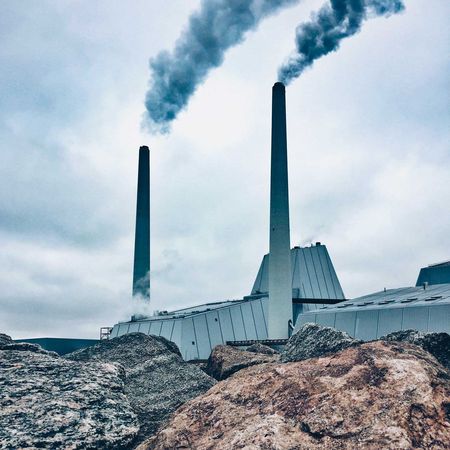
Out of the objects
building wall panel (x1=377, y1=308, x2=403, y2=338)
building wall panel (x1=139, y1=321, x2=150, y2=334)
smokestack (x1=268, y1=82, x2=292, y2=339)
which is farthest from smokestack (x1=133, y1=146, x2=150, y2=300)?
building wall panel (x1=377, y1=308, x2=403, y2=338)

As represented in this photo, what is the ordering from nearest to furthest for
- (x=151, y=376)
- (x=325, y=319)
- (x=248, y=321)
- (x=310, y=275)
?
(x=151, y=376) < (x=325, y=319) < (x=248, y=321) < (x=310, y=275)

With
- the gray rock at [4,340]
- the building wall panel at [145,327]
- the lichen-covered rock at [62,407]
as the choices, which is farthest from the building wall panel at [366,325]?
the lichen-covered rock at [62,407]

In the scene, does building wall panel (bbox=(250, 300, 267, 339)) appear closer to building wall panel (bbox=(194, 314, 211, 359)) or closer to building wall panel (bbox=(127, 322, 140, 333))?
building wall panel (bbox=(194, 314, 211, 359))

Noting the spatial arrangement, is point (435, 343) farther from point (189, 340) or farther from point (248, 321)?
point (248, 321)

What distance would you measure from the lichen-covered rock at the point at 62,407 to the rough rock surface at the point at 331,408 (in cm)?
36

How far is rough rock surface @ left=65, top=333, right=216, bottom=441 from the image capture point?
4.28 metres

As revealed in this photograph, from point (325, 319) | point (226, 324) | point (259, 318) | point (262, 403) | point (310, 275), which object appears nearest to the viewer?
point (262, 403)

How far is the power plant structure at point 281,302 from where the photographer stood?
17.0 meters

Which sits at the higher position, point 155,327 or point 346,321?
point 346,321

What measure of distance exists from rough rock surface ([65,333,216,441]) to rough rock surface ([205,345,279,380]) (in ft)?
2.09

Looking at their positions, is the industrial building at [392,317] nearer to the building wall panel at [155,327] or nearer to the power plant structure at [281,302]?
the power plant structure at [281,302]

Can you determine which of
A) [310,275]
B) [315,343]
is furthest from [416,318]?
[310,275]

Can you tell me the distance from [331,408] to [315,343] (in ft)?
5.51

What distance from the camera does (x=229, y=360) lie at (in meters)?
6.21
